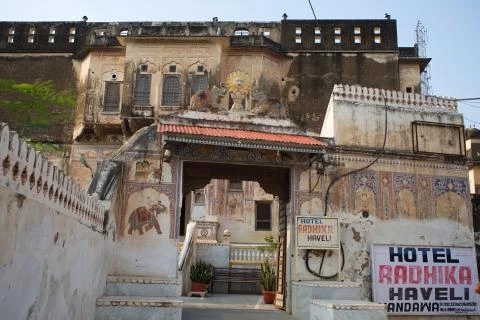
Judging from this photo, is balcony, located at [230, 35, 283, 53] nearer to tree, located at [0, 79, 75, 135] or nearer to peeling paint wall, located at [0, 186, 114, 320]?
tree, located at [0, 79, 75, 135]

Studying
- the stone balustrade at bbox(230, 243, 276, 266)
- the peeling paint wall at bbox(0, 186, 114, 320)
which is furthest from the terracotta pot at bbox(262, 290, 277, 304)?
the peeling paint wall at bbox(0, 186, 114, 320)

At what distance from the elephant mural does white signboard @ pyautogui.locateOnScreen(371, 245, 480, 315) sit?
16.6ft

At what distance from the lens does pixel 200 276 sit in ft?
48.7

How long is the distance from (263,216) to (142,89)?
836 cm

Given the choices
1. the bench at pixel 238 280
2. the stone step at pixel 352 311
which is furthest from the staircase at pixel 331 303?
the bench at pixel 238 280

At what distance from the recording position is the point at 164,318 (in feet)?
27.8

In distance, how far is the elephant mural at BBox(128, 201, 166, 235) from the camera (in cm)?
1025

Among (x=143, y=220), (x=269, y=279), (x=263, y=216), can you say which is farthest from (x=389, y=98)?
(x=263, y=216)

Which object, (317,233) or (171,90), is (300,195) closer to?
(317,233)

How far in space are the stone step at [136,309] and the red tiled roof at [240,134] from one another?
3.34 metres

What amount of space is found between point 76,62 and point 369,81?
14.5 metres

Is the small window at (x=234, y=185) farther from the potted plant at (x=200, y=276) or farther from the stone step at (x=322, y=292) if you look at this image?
the stone step at (x=322, y=292)

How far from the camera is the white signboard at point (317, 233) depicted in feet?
35.7

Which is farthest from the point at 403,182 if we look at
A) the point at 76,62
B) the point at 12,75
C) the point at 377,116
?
the point at 12,75
